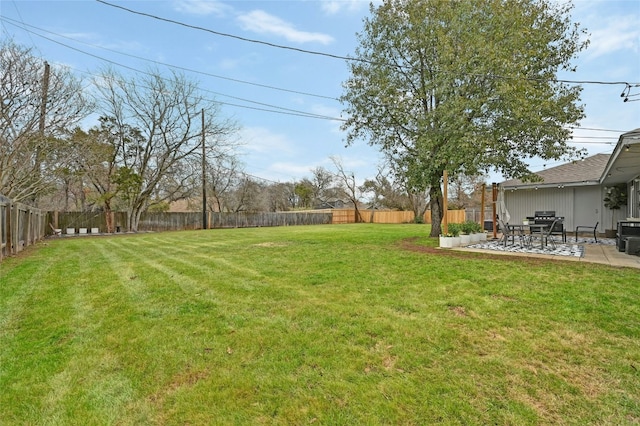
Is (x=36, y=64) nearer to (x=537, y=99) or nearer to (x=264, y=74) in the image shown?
(x=264, y=74)

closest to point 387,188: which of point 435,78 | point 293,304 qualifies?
point 435,78

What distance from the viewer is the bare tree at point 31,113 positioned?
10.7 metres

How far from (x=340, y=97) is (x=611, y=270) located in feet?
28.9

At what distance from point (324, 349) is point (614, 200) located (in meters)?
13.8

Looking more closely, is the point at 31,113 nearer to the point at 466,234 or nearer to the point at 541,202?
the point at 466,234

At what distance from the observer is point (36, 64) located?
11.2m

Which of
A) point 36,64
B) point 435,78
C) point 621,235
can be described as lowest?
point 621,235

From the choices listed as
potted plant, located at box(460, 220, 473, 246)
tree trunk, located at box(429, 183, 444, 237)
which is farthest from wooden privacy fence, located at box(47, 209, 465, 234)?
potted plant, located at box(460, 220, 473, 246)

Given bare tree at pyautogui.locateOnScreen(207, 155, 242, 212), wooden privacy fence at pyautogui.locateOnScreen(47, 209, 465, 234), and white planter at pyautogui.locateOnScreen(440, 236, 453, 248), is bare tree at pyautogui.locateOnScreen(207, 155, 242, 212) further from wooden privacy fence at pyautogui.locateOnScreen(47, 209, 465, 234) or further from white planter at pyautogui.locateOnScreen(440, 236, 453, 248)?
white planter at pyautogui.locateOnScreen(440, 236, 453, 248)

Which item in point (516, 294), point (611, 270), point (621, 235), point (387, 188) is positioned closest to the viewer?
point (516, 294)

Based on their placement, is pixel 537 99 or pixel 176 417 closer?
pixel 176 417

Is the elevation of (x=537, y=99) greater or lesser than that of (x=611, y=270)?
greater

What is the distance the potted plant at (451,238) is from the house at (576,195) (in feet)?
8.35

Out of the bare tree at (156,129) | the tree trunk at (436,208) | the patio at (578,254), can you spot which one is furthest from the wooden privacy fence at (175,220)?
the patio at (578,254)
